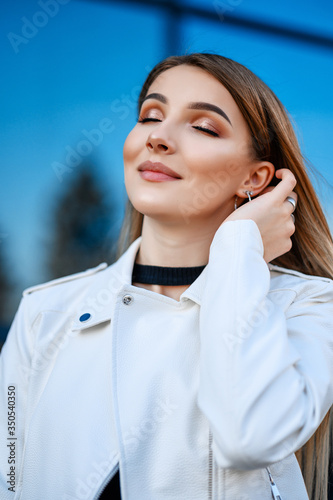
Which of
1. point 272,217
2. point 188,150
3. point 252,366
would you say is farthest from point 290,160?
point 252,366

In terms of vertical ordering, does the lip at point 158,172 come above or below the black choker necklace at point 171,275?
above

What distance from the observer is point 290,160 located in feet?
6.71

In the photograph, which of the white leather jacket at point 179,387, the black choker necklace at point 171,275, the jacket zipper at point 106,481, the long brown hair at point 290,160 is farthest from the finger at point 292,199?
the jacket zipper at point 106,481

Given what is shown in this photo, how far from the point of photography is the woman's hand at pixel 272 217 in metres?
1.72

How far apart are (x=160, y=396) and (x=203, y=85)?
3.75 feet

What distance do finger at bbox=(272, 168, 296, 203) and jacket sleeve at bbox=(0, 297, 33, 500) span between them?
109 centimetres

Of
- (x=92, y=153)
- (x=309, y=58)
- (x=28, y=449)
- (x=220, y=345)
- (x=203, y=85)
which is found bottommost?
(x=28, y=449)

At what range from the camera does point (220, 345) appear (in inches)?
54.4

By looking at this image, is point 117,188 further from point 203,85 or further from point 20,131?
point 203,85

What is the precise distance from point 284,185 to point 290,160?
236 mm

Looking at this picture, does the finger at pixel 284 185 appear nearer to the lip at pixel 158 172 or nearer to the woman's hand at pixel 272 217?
the woman's hand at pixel 272 217

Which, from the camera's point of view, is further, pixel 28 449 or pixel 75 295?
pixel 75 295

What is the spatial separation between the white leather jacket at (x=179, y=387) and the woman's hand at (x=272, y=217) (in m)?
0.10

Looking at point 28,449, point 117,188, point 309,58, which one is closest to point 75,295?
point 28,449
